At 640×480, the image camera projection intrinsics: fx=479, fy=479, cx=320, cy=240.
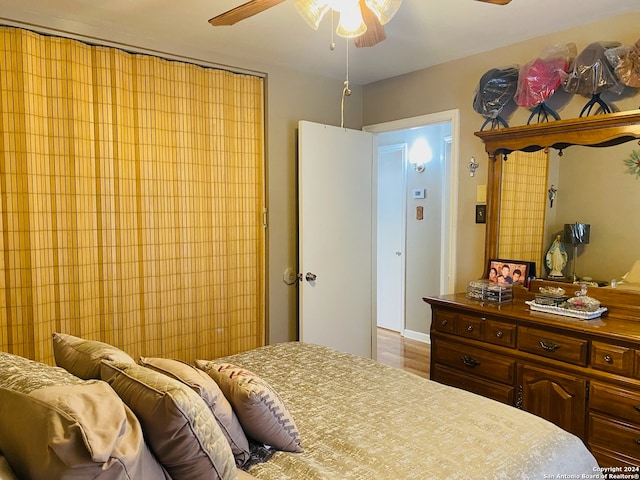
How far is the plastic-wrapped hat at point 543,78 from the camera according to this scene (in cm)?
265

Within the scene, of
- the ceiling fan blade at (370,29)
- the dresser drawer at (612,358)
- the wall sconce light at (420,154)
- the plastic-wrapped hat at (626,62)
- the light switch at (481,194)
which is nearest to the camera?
the ceiling fan blade at (370,29)

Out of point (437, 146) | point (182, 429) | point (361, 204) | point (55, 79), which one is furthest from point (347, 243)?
point (182, 429)

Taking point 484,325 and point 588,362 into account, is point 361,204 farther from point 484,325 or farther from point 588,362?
point 588,362

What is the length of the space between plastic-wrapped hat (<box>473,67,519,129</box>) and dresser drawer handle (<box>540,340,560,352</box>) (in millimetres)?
1390

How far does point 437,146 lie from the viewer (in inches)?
195

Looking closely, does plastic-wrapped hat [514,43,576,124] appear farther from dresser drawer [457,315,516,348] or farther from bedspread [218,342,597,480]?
bedspread [218,342,597,480]

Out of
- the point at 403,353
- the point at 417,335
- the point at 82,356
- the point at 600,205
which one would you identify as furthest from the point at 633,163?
the point at 417,335

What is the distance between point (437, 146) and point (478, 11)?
97.4 inches

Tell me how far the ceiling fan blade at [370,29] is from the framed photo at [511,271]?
5.12 feet

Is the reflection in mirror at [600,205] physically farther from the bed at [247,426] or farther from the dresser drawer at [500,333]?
the bed at [247,426]

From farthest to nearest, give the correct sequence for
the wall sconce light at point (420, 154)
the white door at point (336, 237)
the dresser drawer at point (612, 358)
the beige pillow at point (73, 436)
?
the wall sconce light at point (420, 154), the white door at point (336, 237), the dresser drawer at point (612, 358), the beige pillow at point (73, 436)

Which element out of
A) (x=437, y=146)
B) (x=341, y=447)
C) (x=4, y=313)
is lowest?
(x=341, y=447)

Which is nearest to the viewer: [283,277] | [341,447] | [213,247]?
[341,447]

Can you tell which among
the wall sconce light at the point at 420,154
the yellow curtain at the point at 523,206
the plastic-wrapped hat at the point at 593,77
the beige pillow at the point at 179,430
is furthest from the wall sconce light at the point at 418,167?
the beige pillow at the point at 179,430
